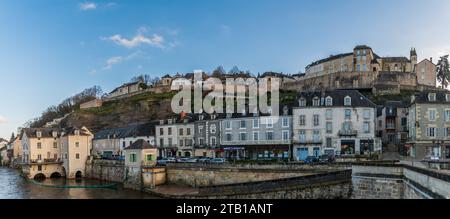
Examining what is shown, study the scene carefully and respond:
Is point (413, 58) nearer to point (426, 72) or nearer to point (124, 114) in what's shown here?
point (426, 72)

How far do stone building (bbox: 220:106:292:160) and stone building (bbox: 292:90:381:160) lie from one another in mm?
1472

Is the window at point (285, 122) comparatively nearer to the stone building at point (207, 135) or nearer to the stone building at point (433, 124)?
the stone building at point (207, 135)

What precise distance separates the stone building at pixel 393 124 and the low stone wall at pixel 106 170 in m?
32.6

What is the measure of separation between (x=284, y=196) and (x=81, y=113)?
234ft

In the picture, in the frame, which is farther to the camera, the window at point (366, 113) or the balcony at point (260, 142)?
the balcony at point (260, 142)

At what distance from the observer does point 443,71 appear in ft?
246

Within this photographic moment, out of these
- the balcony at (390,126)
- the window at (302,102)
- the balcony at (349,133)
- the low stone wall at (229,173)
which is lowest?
the low stone wall at (229,173)

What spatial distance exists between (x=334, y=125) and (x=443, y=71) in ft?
165

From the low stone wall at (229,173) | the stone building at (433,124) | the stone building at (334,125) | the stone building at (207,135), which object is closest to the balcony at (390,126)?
the stone building at (334,125)

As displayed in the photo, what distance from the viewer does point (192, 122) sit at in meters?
49.4

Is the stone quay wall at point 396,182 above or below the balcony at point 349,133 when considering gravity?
below

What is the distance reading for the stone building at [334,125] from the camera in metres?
37.8

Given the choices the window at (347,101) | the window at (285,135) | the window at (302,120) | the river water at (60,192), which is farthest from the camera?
the window at (285,135)

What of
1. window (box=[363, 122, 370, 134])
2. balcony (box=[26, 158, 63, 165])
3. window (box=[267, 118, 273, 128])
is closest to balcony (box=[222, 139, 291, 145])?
window (box=[267, 118, 273, 128])
